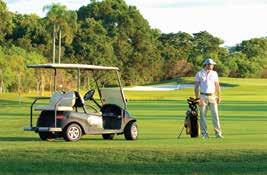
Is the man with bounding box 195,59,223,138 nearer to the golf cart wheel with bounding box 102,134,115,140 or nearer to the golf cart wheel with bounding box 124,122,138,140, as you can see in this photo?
the golf cart wheel with bounding box 124,122,138,140

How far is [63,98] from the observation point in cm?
1948

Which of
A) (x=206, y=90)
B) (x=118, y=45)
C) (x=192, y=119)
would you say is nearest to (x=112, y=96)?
(x=192, y=119)

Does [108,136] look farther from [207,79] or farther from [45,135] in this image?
[207,79]

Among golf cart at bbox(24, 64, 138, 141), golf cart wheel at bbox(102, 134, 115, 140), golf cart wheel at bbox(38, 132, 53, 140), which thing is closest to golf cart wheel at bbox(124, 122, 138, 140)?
golf cart at bbox(24, 64, 138, 141)

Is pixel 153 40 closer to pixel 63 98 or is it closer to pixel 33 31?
pixel 33 31

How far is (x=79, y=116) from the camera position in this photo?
64.7 feet

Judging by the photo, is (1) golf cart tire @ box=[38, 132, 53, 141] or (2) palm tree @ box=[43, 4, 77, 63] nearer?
(1) golf cart tire @ box=[38, 132, 53, 141]

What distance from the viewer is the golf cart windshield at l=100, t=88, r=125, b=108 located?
2080 centimetres

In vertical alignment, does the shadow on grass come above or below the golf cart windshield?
below

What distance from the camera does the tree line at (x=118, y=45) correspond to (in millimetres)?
97500

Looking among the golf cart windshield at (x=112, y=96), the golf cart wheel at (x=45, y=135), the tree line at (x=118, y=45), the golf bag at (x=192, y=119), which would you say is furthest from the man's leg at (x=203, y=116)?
the tree line at (x=118, y=45)

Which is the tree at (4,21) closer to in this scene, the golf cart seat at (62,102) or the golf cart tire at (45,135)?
the golf cart tire at (45,135)

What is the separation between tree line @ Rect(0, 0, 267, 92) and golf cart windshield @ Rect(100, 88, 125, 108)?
59284 millimetres

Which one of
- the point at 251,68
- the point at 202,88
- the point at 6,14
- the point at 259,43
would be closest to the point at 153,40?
the point at 251,68
